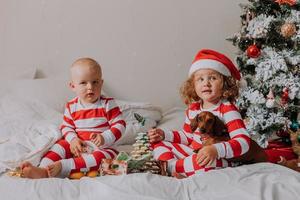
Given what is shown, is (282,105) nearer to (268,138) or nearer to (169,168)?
(268,138)

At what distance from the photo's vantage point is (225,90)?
6.17ft

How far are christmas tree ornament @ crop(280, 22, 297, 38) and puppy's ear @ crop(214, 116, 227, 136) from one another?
97cm

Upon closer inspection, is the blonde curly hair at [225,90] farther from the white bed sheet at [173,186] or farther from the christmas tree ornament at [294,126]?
the christmas tree ornament at [294,126]

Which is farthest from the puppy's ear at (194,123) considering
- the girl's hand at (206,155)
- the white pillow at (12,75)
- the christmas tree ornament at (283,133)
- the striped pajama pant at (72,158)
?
the white pillow at (12,75)

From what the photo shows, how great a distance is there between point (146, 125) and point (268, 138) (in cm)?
69

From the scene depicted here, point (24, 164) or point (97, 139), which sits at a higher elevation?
point (97, 139)

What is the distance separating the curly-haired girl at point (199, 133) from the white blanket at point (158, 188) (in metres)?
0.12

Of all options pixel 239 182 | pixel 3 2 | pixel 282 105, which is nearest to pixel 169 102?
pixel 282 105

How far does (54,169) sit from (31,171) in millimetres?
110

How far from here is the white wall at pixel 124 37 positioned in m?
3.18

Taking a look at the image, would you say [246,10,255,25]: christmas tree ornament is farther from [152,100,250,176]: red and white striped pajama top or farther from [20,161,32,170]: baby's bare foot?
[20,161,32,170]: baby's bare foot

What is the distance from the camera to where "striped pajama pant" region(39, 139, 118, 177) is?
1850mm

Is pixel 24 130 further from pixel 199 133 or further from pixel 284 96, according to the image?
pixel 284 96

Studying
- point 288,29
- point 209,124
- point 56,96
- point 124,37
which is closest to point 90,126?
point 209,124
